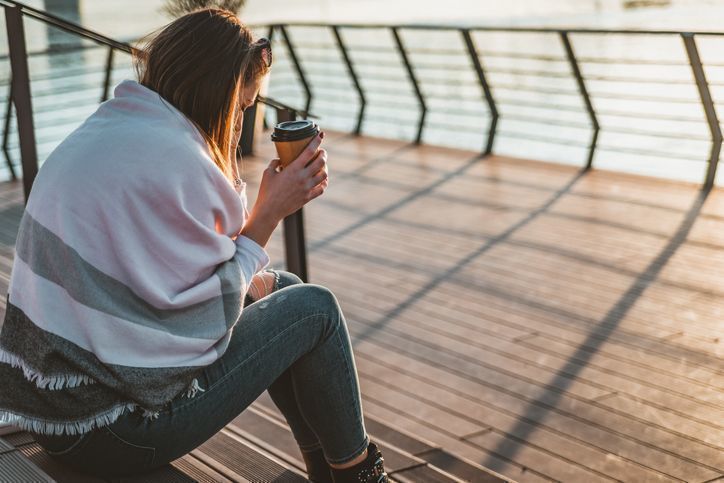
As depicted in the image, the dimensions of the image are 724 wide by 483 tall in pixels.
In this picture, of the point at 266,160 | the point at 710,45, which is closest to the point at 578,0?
the point at 710,45

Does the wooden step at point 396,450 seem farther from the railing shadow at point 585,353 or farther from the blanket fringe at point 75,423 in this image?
the blanket fringe at point 75,423

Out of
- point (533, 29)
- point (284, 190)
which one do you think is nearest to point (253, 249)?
point (284, 190)

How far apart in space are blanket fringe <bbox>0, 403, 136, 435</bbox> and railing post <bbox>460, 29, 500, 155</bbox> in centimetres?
537

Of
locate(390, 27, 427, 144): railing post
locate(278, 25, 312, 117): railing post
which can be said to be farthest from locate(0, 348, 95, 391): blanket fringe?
locate(278, 25, 312, 117): railing post

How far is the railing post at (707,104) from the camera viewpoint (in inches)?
209

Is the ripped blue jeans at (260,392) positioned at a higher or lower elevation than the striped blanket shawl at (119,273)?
lower

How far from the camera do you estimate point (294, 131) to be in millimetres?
Result: 1638

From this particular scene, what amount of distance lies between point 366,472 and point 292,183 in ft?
1.77

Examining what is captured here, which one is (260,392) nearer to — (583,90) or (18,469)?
(18,469)

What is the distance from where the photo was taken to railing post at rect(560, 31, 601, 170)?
607cm

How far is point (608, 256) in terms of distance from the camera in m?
4.38

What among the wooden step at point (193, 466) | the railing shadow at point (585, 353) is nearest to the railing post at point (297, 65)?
the railing shadow at point (585, 353)

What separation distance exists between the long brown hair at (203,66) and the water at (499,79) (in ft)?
3.51

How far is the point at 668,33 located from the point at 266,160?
2.80 meters
